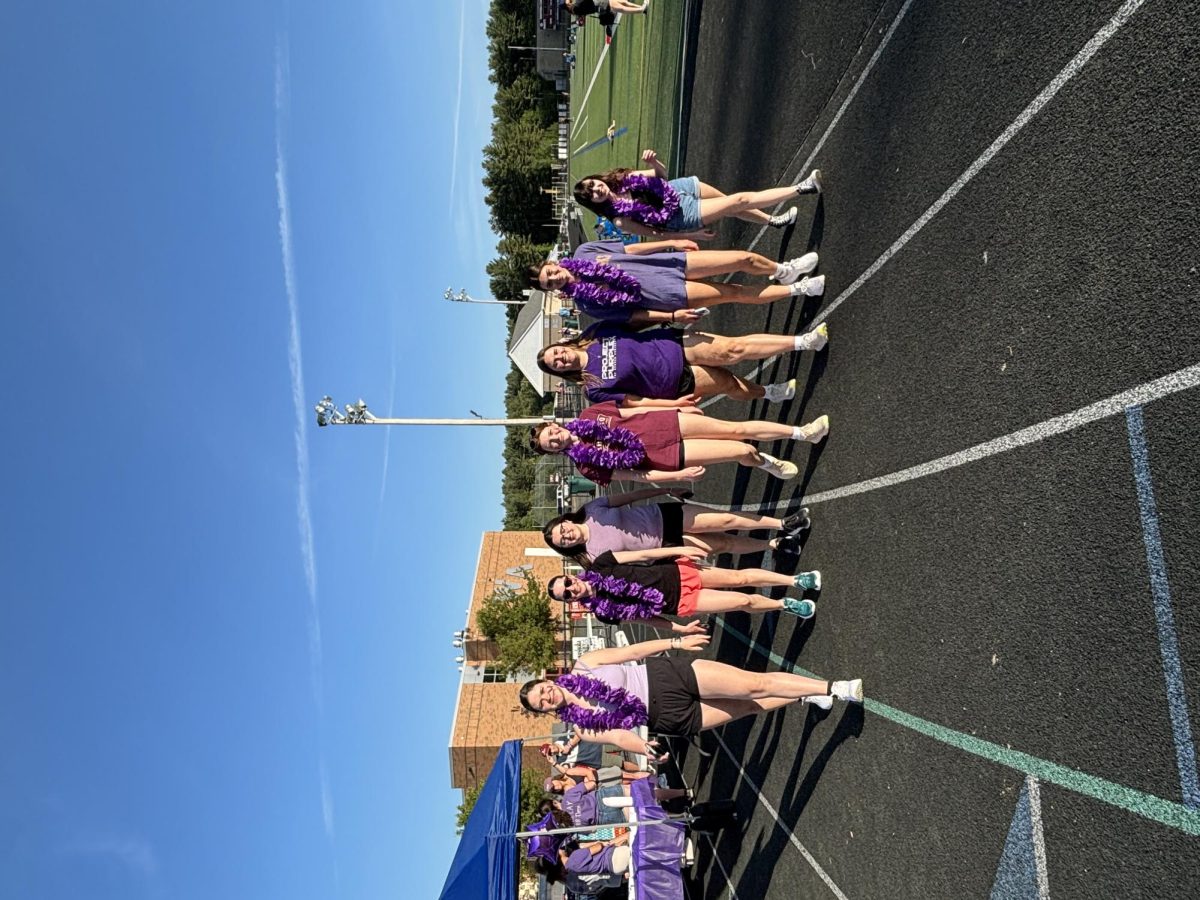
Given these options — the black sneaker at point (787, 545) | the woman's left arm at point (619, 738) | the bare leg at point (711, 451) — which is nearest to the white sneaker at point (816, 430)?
the bare leg at point (711, 451)

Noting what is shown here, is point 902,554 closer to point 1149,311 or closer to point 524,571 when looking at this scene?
point 1149,311

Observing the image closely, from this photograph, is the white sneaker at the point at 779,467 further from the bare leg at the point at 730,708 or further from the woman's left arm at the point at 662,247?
the woman's left arm at the point at 662,247

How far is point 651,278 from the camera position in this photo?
6578 mm

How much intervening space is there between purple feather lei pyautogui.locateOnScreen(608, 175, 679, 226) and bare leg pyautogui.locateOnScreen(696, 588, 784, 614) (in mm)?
3618

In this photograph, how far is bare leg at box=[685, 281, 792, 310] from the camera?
6785 millimetres

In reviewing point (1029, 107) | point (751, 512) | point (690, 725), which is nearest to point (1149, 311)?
point (1029, 107)

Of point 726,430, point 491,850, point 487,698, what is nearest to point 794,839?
point 491,850

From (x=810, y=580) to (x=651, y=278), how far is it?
10.4 feet

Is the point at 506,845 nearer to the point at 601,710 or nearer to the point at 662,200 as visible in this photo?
the point at 601,710

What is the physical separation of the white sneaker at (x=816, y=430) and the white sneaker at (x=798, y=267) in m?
1.41

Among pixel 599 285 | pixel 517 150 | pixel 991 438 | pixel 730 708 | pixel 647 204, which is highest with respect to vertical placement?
pixel 517 150

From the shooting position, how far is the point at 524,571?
29828mm

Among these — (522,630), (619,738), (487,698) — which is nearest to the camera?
(619,738)

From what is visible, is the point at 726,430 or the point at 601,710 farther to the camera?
the point at 726,430
